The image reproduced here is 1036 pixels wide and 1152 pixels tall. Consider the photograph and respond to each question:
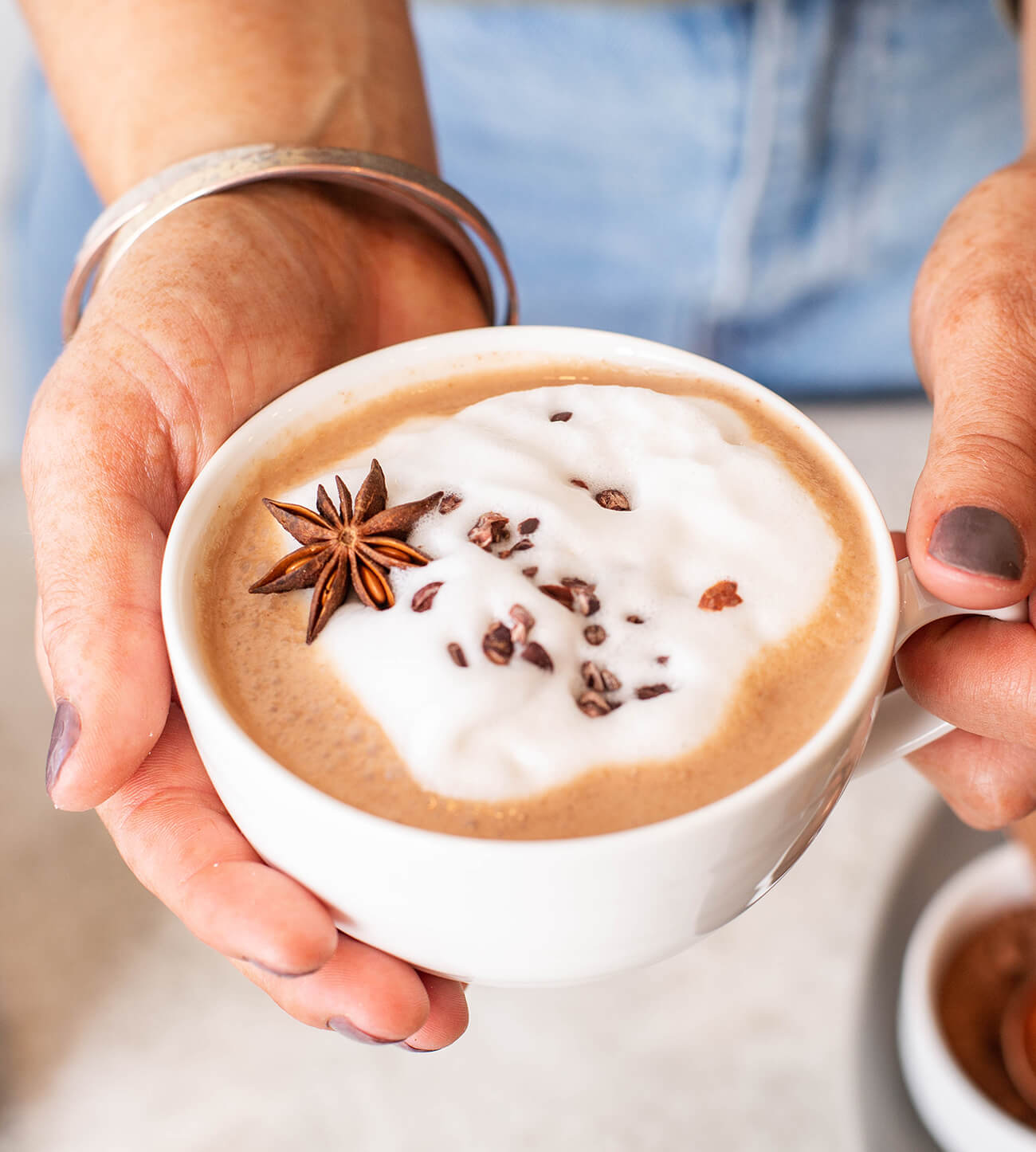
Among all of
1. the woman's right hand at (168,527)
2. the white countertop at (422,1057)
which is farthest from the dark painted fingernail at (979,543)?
the white countertop at (422,1057)

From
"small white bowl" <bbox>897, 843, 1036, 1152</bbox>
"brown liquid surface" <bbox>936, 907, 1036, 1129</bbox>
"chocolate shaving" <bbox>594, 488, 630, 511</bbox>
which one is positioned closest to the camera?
"chocolate shaving" <bbox>594, 488, 630, 511</bbox>

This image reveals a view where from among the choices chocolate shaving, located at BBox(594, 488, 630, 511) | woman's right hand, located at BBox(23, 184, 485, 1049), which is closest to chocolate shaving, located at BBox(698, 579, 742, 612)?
A: chocolate shaving, located at BBox(594, 488, 630, 511)

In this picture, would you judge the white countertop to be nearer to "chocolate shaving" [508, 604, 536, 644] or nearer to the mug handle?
the mug handle

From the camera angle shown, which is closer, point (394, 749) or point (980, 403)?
point (394, 749)

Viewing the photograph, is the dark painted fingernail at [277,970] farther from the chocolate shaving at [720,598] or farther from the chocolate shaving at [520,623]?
the chocolate shaving at [720,598]

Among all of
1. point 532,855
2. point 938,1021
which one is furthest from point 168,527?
point 938,1021

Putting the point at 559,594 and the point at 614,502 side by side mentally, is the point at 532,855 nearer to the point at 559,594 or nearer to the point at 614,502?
the point at 559,594
